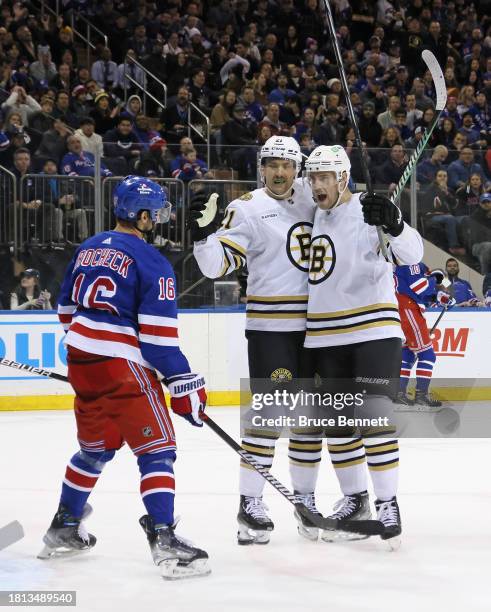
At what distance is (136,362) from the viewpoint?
3.55 meters

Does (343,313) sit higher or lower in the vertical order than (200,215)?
lower

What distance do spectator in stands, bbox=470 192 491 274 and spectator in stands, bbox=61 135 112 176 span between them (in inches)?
118

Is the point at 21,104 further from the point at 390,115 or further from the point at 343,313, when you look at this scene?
the point at 343,313

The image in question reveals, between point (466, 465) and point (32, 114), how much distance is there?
5.02 metres

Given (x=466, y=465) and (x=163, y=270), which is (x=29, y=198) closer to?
(x=466, y=465)

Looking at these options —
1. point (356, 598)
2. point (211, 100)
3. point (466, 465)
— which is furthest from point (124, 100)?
point (356, 598)

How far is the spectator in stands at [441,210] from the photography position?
30.0 feet

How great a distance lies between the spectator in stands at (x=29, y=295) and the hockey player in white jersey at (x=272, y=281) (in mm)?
4168

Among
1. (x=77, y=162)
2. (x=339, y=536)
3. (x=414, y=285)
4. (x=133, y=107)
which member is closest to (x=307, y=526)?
(x=339, y=536)

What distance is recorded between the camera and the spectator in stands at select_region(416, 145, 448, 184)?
30.2 feet

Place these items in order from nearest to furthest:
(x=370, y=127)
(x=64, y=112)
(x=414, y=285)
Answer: (x=414, y=285) → (x=64, y=112) → (x=370, y=127)

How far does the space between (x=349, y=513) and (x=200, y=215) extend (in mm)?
1246

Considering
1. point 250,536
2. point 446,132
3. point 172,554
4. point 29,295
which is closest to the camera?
point 172,554

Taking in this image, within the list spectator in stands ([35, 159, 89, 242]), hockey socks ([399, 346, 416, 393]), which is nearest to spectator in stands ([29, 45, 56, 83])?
spectator in stands ([35, 159, 89, 242])
